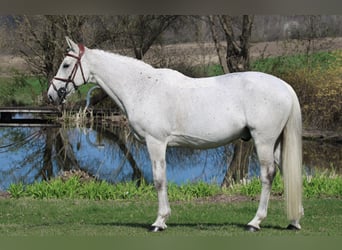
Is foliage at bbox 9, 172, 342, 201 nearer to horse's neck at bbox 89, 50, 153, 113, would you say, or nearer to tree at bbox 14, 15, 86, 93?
horse's neck at bbox 89, 50, 153, 113

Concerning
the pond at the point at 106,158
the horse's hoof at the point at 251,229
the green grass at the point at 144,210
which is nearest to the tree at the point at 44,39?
the pond at the point at 106,158

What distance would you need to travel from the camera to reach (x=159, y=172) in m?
6.18

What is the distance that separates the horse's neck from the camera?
6.30 m

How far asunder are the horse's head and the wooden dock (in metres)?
14.6

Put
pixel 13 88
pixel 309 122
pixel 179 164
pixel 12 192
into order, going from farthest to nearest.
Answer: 1. pixel 13 88
2. pixel 309 122
3. pixel 179 164
4. pixel 12 192

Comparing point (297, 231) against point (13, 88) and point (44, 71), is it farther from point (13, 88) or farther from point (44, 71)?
point (13, 88)

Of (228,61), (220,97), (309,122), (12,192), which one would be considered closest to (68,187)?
(12,192)

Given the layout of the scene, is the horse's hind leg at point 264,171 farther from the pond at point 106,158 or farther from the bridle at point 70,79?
the pond at point 106,158

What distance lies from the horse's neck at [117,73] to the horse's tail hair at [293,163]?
1.47 meters

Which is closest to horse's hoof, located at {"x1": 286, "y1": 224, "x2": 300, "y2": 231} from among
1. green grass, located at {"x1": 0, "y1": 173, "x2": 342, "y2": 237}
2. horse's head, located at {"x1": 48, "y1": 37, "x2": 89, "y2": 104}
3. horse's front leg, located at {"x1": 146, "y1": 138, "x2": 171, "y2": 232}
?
green grass, located at {"x1": 0, "y1": 173, "x2": 342, "y2": 237}

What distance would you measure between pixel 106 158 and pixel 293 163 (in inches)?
386

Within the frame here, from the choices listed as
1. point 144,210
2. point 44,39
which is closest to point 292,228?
point 144,210

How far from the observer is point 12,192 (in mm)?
9211

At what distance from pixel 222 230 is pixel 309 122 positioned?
12022 millimetres
